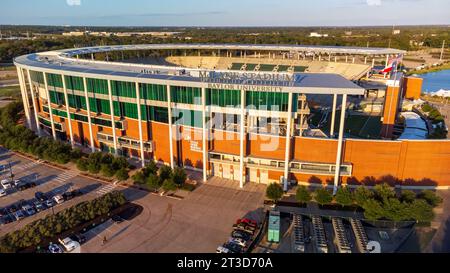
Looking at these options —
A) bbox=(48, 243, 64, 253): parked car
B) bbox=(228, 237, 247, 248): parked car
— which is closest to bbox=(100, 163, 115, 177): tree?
bbox=(48, 243, 64, 253): parked car

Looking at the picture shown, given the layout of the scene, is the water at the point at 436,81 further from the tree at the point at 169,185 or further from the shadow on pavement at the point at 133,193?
the shadow on pavement at the point at 133,193

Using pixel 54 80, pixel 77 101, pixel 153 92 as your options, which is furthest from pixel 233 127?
pixel 54 80

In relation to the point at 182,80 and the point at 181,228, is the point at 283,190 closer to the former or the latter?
the point at 181,228

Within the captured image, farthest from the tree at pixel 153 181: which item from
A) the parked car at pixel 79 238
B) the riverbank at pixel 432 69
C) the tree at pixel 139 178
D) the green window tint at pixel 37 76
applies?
the riverbank at pixel 432 69

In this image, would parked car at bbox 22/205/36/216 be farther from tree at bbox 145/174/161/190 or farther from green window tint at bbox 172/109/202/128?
green window tint at bbox 172/109/202/128

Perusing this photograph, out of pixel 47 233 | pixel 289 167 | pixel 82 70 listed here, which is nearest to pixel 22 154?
pixel 82 70

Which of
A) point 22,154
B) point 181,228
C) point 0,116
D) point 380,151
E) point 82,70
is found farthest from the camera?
point 0,116

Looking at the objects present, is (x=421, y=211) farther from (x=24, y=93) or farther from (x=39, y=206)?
(x=24, y=93)
